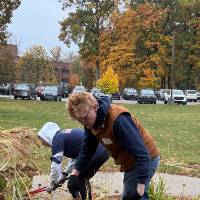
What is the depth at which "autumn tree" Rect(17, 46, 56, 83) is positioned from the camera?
273 feet

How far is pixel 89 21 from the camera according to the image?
58.4 metres

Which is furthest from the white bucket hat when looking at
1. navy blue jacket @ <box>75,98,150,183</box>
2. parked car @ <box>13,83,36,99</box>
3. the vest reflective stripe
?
parked car @ <box>13,83,36,99</box>

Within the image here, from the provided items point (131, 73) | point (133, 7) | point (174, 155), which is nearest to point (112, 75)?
point (131, 73)

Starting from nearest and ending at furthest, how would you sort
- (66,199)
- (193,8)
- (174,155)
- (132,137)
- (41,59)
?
(132,137) → (66,199) → (174,155) → (193,8) → (41,59)

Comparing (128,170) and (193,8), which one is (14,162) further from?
(193,8)

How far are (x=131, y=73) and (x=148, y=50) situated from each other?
15.1 ft

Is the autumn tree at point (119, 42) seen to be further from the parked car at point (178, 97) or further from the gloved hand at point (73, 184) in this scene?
the gloved hand at point (73, 184)

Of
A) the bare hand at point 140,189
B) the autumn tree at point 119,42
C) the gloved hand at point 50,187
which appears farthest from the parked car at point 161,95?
the bare hand at point 140,189

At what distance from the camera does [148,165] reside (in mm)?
4609

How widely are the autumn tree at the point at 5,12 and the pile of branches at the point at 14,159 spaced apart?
116 feet

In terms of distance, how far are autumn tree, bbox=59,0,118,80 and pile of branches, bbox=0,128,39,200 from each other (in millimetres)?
53747

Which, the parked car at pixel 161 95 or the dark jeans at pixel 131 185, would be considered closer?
the dark jeans at pixel 131 185

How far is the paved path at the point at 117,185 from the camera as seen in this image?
711 cm

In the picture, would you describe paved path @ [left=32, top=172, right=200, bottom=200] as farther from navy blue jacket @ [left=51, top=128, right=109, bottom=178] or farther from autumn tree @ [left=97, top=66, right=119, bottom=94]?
autumn tree @ [left=97, top=66, right=119, bottom=94]
